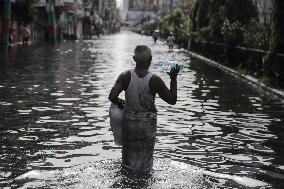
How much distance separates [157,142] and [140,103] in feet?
10.3

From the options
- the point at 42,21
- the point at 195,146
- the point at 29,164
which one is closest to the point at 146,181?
the point at 29,164

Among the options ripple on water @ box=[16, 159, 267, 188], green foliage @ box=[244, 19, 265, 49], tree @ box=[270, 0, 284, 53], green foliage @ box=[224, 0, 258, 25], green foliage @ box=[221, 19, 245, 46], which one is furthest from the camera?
green foliage @ box=[224, 0, 258, 25]

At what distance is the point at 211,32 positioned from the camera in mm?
43250

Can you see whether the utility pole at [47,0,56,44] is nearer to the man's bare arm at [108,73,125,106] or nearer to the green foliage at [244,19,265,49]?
the green foliage at [244,19,265,49]

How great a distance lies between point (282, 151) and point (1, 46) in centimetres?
3716

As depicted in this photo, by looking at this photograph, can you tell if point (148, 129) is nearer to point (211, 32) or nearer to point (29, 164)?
point (29, 164)

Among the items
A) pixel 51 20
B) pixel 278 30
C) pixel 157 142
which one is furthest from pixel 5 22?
pixel 157 142

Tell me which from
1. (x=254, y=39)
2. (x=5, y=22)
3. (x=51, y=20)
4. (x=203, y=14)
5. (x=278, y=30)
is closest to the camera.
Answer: (x=278, y=30)

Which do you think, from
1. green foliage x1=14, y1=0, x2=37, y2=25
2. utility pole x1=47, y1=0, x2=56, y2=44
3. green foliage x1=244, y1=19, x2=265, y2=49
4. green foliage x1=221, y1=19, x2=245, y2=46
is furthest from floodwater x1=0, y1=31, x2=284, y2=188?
utility pole x1=47, y1=0, x2=56, y2=44

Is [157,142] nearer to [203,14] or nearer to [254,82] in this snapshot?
[254,82]

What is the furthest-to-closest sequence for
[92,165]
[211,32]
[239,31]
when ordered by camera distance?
1. [211,32]
2. [239,31]
3. [92,165]

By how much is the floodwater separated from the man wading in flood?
267 millimetres

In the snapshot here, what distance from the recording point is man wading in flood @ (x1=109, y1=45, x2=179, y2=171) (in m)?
8.17

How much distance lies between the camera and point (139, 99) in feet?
27.1
